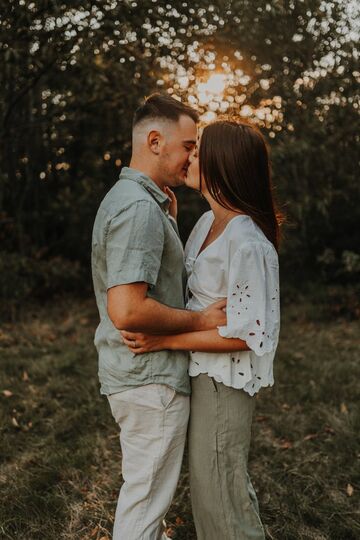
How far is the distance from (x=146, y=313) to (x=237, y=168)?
2.16 ft

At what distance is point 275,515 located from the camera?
3123mm

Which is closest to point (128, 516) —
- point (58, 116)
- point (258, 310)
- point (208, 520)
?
point (208, 520)

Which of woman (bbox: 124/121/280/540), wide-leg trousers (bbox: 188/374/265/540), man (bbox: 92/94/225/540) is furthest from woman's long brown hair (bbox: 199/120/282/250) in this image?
wide-leg trousers (bbox: 188/374/265/540)

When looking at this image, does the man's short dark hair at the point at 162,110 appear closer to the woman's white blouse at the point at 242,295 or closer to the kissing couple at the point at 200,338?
the kissing couple at the point at 200,338

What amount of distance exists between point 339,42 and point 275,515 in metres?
4.39

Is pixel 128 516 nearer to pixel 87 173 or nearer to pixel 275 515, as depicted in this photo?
pixel 275 515

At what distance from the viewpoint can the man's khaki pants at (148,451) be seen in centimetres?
215

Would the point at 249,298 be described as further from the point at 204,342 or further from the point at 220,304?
the point at 204,342

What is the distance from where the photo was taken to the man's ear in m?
2.29

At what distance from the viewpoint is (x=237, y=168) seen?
2168 mm

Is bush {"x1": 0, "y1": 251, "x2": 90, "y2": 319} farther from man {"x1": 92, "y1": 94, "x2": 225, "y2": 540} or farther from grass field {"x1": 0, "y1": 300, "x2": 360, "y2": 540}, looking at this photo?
man {"x1": 92, "y1": 94, "x2": 225, "y2": 540}

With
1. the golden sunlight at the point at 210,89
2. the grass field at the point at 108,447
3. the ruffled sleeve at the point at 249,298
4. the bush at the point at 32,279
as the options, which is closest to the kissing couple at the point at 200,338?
the ruffled sleeve at the point at 249,298

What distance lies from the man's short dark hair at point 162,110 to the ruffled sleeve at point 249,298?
0.68 m

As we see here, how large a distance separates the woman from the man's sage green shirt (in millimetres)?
77
